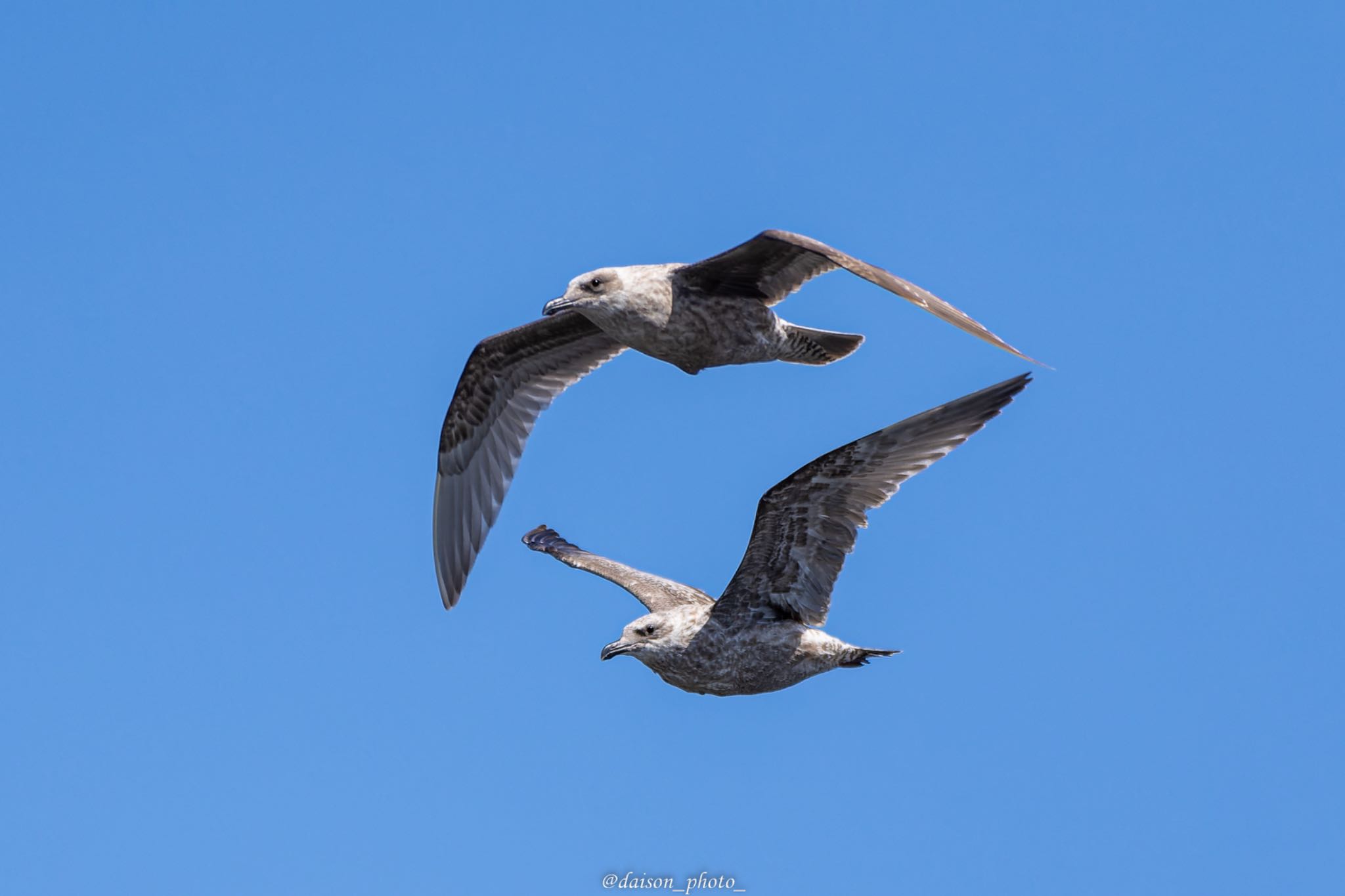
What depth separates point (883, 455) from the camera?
12.3 metres

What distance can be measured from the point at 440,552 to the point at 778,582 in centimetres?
519

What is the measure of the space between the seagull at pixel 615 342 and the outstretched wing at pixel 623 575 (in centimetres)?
83

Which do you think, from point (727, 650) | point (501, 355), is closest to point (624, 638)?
point (727, 650)

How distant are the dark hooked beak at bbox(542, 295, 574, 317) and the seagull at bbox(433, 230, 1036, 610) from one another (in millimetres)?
12

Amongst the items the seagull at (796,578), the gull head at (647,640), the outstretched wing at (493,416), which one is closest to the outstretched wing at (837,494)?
the seagull at (796,578)

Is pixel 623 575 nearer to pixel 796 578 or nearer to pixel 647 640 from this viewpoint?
pixel 647 640

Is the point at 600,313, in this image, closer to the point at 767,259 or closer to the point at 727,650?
the point at 767,259

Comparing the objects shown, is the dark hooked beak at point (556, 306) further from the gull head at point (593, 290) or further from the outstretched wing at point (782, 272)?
the outstretched wing at point (782, 272)

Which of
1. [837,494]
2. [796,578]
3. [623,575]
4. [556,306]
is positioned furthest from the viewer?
[623,575]

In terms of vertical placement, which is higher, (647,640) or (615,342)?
(615,342)

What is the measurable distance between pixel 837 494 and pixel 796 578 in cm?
77

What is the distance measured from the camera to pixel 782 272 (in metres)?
13.3

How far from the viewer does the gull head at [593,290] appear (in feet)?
43.4

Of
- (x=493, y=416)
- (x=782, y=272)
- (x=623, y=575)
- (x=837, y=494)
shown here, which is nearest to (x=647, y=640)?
(x=837, y=494)
